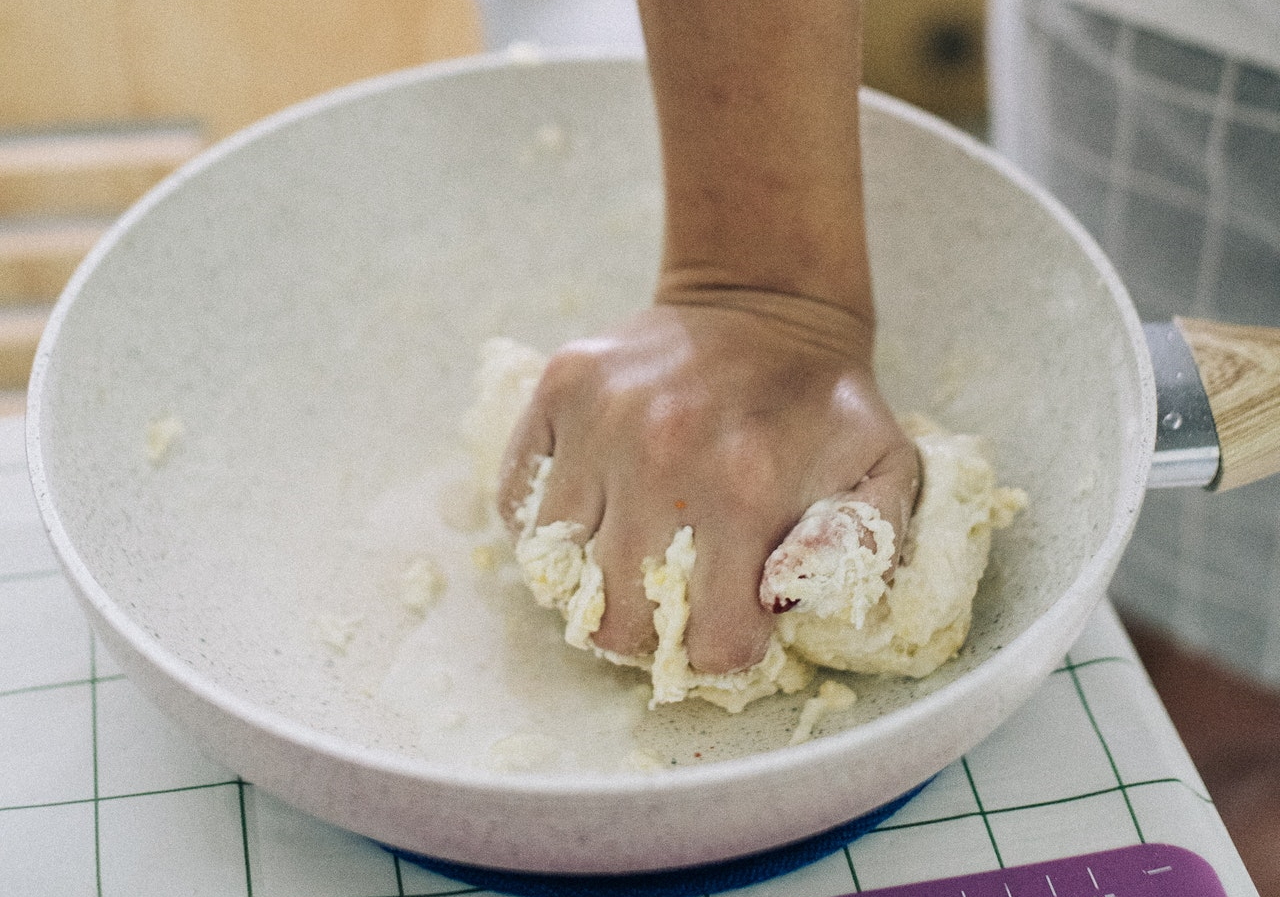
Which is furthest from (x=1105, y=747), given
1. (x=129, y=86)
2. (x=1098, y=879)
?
(x=129, y=86)

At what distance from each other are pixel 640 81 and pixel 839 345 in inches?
10.6

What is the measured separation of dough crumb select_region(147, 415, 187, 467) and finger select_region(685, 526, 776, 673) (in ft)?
1.00

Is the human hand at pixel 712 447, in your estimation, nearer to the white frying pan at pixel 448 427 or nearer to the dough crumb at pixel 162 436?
the white frying pan at pixel 448 427

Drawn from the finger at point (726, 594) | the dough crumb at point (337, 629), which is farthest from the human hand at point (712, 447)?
the dough crumb at point (337, 629)

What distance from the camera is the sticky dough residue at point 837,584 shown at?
496 millimetres

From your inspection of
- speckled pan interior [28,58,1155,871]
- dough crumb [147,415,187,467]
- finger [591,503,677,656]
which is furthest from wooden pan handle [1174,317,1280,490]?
dough crumb [147,415,187,467]

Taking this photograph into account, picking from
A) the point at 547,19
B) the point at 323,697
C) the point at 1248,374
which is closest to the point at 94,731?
the point at 323,697

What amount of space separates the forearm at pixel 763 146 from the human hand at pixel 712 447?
0.02m

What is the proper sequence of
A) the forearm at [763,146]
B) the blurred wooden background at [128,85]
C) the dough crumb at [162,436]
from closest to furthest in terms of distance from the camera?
the forearm at [763,146]
the dough crumb at [162,436]
the blurred wooden background at [128,85]

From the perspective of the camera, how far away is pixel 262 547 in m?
0.63

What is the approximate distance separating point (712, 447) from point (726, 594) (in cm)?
7

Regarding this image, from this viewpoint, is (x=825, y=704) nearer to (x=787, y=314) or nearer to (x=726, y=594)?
(x=726, y=594)

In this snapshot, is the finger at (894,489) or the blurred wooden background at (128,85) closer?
the finger at (894,489)

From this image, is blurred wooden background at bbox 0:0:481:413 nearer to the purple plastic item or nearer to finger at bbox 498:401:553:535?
finger at bbox 498:401:553:535
